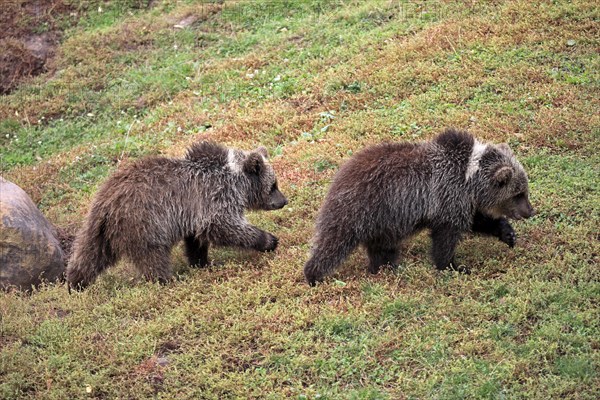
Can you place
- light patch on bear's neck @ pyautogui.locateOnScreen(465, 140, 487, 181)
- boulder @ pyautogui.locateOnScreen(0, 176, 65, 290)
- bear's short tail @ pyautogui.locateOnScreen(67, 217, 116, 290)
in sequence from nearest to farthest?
light patch on bear's neck @ pyautogui.locateOnScreen(465, 140, 487, 181) → bear's short tail @ pyautogui.locateOnScreen(67, 217, 116, 290) → boulder @ pyautogui.locateOnScreen(0, 176, 65, 290)

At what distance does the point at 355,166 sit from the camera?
8.98 m

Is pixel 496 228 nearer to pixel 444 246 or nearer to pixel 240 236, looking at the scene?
pixel 444 246

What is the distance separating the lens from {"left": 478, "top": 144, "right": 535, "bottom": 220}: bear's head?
9.14 m

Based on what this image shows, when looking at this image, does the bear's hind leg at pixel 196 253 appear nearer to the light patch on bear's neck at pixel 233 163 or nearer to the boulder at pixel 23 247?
the light patch on bear's neck at pixel 233 163

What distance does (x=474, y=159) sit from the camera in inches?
362

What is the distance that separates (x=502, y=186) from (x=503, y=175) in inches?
7.7

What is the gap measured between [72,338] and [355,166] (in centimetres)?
365

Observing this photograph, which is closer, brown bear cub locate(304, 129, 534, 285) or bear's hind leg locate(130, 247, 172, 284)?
brown bear cub locate(304, 129, 534, 285)

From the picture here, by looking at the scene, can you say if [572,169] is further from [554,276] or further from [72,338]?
[72,338]

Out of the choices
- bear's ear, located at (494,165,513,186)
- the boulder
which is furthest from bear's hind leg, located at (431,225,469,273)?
the boulder

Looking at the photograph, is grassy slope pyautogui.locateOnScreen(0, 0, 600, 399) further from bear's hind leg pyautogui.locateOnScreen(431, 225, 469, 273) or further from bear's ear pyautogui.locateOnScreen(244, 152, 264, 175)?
bear's ear pyautogui.locateOnScreen(244, 152, 264, 175)

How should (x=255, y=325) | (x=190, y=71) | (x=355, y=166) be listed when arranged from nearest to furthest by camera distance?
1. (x=255, y=325)
2. (x=355, y=166)
3. (x=190, y=71)

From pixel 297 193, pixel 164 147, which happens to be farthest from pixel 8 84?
pixel 297 193

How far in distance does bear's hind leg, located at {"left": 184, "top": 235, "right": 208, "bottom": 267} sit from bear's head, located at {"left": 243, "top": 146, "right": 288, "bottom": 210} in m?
0.88
